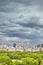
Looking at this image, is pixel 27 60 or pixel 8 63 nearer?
pixel 8 63

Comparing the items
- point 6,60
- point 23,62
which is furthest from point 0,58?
point 23,62

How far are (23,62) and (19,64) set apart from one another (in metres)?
0.98

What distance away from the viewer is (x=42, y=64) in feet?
120

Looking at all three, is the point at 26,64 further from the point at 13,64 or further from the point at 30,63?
the point at 13,64

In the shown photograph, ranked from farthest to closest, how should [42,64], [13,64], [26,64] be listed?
[42,64]
[26,64]
[13,64]

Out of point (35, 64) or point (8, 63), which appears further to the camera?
A: point (35, 64)

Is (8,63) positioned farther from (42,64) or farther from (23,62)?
(42,64)

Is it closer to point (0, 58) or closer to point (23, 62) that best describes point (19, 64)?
point (23, 62)

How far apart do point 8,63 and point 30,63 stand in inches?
152

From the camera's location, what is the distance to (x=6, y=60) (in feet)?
108

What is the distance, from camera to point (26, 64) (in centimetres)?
3275

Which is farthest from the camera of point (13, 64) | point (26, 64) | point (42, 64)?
point (42, 64)

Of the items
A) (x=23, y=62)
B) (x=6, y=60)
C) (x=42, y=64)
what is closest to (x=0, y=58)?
(x=6, y=60)

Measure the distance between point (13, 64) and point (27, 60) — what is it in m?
3.42
